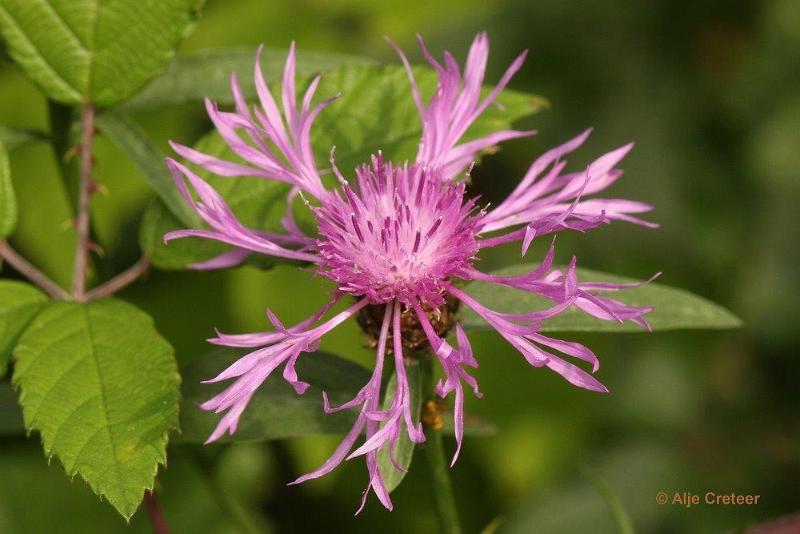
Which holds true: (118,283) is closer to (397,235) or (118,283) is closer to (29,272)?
(29,272)

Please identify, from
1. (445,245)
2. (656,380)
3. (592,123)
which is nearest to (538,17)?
(592,123)

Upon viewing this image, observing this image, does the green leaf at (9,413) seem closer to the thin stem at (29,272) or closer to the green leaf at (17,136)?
the thin stem at (29,272)

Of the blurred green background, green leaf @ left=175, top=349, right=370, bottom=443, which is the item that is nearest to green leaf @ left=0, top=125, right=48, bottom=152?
green leaf @ left=175, top=349, right=370, bottom=443

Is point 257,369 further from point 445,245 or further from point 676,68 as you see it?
point 676,68

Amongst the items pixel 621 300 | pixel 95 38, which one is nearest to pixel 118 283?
pixel 95 38

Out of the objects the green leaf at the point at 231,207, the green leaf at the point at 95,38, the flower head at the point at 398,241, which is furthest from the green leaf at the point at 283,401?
the green leaf at the point at 95,38
